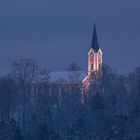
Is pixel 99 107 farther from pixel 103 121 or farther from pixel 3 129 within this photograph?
pixel 3 129

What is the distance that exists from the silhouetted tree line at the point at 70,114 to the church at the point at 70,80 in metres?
3.40

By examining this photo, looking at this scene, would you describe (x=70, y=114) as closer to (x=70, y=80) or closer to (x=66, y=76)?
(x=70, y=80)

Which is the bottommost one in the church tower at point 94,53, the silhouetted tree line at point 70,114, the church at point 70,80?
the silhouetted tree line at point 70,114

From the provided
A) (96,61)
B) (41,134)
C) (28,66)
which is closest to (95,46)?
(96,61)

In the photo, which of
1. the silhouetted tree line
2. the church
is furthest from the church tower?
the silhouetted tree line

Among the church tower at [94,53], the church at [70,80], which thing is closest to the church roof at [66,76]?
the church at [70,80]

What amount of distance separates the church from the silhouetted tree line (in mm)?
3404

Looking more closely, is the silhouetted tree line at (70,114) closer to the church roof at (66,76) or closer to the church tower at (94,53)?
the church roof at (66,76)

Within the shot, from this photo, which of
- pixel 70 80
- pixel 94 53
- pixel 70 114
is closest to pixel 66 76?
pixel 70 80

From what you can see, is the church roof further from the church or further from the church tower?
the church tower

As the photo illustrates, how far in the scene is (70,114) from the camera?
89375 millimetres

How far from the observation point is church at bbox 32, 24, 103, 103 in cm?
11694

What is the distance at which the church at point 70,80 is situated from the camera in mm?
116938

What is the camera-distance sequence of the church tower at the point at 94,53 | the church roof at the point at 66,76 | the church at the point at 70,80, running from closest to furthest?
1. the church at the point at 70,80
2. the church roof at the point at 66,76
3. the church tower at the point at 94,53
